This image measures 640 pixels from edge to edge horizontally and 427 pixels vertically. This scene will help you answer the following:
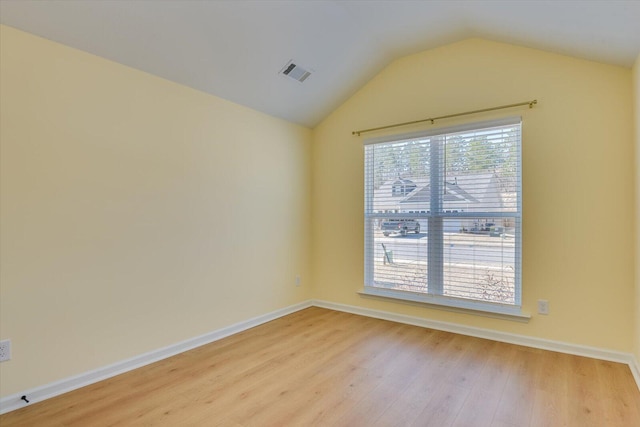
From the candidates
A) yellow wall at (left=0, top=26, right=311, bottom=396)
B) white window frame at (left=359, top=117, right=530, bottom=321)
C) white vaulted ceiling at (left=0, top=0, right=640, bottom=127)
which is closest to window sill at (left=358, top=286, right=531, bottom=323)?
white window frame at (left=359, top=117, right=530, bottom=321)

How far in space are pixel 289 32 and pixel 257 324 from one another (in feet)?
9.11

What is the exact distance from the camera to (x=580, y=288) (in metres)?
2.75

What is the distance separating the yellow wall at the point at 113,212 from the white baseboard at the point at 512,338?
4.30ft

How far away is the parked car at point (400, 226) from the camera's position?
11.9 ft

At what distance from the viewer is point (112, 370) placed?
7.97 feet

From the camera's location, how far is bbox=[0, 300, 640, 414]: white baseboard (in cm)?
212

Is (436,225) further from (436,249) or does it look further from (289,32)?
(289,32)

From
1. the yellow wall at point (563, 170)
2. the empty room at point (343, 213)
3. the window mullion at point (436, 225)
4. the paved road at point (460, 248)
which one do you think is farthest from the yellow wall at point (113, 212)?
the yellow wall at point (563, 170)

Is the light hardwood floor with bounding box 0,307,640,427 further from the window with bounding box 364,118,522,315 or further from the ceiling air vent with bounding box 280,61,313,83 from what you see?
the ceiling air vent with bounding box 280,61,313,83

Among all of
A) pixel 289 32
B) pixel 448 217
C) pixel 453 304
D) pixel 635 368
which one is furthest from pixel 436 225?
pixel 289 32

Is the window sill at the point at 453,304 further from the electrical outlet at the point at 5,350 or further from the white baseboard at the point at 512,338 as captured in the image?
the electrical outlet at the point at 5,350

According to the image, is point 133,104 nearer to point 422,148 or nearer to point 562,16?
point 422,148

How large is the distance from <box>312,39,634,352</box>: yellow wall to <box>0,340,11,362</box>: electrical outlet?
10.5ft

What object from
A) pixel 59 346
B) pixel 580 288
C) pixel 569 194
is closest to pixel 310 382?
pixel 59 346
